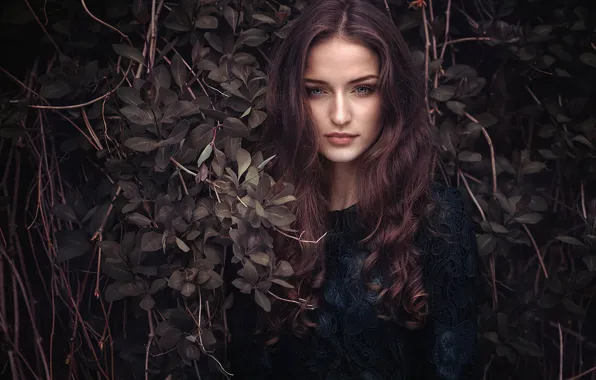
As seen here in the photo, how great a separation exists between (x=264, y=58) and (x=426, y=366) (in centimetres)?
92

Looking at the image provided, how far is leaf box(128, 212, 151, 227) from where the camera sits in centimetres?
129

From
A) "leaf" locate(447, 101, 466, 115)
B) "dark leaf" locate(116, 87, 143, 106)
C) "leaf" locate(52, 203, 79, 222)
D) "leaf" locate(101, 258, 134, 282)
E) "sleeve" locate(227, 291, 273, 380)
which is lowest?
"sleeve" locate(227, 291, 273, 380)

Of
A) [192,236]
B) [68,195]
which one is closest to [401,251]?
[192,236]

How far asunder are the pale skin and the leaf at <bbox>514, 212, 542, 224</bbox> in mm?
459

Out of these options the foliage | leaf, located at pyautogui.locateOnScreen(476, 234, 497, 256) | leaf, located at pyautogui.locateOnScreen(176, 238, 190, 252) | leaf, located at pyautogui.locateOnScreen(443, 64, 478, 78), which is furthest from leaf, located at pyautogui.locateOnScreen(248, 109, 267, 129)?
leaf, located at pyautogui.locateOnScreen(476, 234, 497, 256)

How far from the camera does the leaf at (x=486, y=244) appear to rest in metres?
1.56

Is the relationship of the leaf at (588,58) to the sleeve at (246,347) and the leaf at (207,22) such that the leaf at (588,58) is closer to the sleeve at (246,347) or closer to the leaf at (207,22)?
the leaf at (207,22)

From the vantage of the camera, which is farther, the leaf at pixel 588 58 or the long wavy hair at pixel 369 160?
the leaf at pixel 588 58

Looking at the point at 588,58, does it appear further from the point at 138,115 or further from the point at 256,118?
the point at 138,115

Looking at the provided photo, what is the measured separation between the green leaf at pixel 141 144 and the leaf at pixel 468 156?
0.84 metres

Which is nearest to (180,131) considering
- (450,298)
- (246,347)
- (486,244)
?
(246,347)

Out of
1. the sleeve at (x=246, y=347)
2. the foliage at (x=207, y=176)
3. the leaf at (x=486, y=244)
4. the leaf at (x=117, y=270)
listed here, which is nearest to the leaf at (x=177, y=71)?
the foliage at (x=207, y=176)

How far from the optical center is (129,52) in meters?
1.33

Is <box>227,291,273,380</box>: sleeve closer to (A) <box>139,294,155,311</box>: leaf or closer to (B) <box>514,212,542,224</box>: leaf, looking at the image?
(A) <box>139,294,155,311</box>: leaf
